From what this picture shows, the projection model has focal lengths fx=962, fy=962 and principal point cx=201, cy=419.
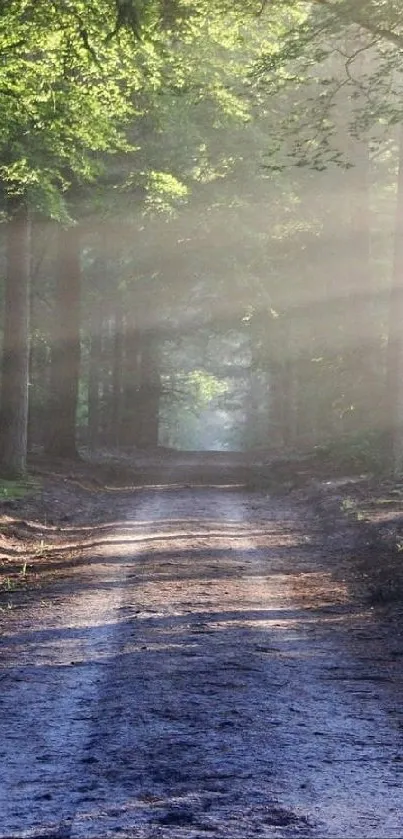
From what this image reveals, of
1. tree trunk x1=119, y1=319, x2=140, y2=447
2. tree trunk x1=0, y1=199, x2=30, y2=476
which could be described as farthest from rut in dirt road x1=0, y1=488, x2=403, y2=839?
tree trunk x1=119, y1=319, x2=140, y2=447

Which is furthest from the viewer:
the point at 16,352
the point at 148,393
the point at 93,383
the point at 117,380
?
the point at 148,393

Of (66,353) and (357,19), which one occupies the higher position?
(357,19)

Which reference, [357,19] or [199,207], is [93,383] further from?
[357,19]

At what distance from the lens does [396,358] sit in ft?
72.1

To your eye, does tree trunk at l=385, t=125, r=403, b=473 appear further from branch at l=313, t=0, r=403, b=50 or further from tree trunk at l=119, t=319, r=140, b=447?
tree trunk at l=119, t=319, r=140, b=447

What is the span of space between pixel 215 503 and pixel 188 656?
39.9 feet

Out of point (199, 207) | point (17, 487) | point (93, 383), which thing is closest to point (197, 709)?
point (17, 487)

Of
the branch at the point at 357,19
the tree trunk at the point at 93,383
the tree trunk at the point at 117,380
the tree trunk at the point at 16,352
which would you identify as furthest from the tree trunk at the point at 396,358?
the tree trunk at the point at 117,380

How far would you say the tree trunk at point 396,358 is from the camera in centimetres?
2147

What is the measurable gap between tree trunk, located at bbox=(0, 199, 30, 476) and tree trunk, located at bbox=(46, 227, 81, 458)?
4918 mm

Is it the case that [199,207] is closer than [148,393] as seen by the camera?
Yes

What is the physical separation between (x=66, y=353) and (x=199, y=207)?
19.9 ft

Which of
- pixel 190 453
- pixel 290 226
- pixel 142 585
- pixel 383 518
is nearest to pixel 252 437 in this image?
pixel 190 453

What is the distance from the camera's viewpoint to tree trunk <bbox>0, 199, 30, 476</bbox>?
67.2 feet
